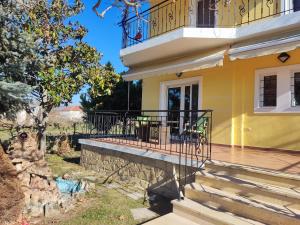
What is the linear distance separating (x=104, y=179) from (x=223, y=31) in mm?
9015

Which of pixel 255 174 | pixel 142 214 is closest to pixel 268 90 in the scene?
pixel 255 174

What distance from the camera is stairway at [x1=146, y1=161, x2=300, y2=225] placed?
755 centimetres

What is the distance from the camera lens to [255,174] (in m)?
9.06

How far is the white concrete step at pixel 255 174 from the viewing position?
831cm

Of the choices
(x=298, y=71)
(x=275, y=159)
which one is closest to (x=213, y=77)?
(x=298, y=71)

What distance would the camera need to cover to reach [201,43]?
49.8ft

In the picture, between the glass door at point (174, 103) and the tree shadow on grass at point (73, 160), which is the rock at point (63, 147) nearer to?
the tree shadow on grass at point (73, 160)

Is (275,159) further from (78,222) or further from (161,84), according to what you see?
(161,84)

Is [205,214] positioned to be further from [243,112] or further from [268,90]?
[268,90]

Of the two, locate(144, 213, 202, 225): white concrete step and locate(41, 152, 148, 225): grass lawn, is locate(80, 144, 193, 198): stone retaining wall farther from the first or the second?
locate(144, 213, 202, 225): white concrete step

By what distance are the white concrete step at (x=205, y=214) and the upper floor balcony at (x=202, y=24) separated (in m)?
6.35

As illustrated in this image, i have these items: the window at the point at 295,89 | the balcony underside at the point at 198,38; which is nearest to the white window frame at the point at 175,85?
the balcony underside at the point at 198,38

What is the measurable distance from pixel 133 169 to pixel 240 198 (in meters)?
6.25

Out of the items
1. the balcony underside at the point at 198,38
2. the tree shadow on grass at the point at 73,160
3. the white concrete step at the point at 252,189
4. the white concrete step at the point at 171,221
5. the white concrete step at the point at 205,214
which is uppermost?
the balcony underside at the point at 198,38
